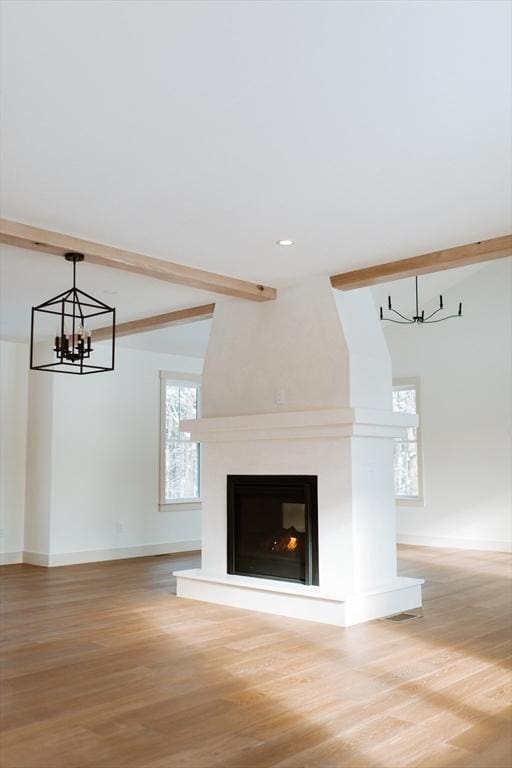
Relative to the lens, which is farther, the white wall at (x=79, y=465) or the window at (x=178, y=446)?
Answer: the window at (x=178, y=446)

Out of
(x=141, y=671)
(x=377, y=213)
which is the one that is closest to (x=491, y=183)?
(x=377, y=213)

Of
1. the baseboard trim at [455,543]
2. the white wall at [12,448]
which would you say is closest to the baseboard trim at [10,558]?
the white wall at [12,448]

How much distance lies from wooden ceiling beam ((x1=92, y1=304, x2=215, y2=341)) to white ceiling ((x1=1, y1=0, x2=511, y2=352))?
1.73m

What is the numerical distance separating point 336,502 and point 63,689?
242cm

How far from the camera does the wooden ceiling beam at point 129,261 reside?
4586mm

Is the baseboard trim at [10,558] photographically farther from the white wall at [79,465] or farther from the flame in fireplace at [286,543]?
the flame in fireplace at [286,543]

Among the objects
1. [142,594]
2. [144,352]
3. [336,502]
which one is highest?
[144,352]

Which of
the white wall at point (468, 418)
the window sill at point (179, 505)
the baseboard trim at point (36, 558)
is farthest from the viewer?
the white wall at point (468, 418)

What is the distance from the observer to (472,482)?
32.5 ft

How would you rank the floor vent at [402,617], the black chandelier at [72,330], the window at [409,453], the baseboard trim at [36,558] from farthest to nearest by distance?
1. the window at [409,453]
2. the baseboard trim at [36,558]
3. the floor vent at [402,617]
4. the black chandelier at [72,330]

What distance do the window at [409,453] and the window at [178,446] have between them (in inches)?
117

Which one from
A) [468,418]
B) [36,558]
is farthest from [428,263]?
[36,558]

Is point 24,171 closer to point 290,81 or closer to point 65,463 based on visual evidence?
point 290,81

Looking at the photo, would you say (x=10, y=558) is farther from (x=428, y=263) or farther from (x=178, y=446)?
(x=428, y=263)
